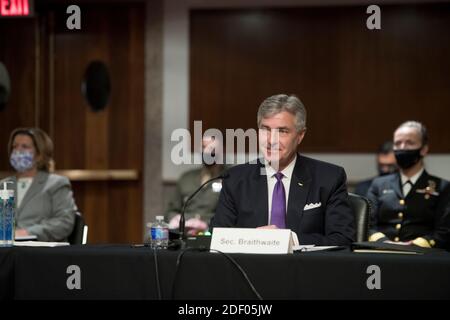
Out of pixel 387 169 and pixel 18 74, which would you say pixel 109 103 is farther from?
pixel 387 169

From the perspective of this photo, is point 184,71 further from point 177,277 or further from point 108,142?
point 177,277

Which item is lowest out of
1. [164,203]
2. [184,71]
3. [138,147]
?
[164,203]

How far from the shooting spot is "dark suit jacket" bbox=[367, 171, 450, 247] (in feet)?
14.5

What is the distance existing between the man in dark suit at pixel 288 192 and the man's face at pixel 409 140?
4.45ft

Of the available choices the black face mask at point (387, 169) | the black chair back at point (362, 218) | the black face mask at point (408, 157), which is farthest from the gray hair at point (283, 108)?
the black face mask at point (387, 169)

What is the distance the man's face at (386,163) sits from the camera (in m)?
6.11

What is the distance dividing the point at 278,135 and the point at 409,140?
1.59 m

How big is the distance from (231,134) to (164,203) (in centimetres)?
92

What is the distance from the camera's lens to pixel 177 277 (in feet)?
8.64

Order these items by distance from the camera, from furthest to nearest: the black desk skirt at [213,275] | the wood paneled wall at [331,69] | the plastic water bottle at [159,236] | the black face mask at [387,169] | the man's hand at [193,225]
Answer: the wood paneled wall at [331,69] → the black face mask at [387,169] → the man's hand at [193,225] → the plastic water bottle at [159,236] → the black desk skirt at [213,275]

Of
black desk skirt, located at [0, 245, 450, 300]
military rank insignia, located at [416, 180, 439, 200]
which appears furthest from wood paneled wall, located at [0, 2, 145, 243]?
black desk skirt, located at [0, 245, 450, 300]

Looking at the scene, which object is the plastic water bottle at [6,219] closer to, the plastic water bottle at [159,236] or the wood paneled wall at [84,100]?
the plastic water bottle at [159,236]

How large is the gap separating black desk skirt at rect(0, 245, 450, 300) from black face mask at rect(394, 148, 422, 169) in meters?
1.89
